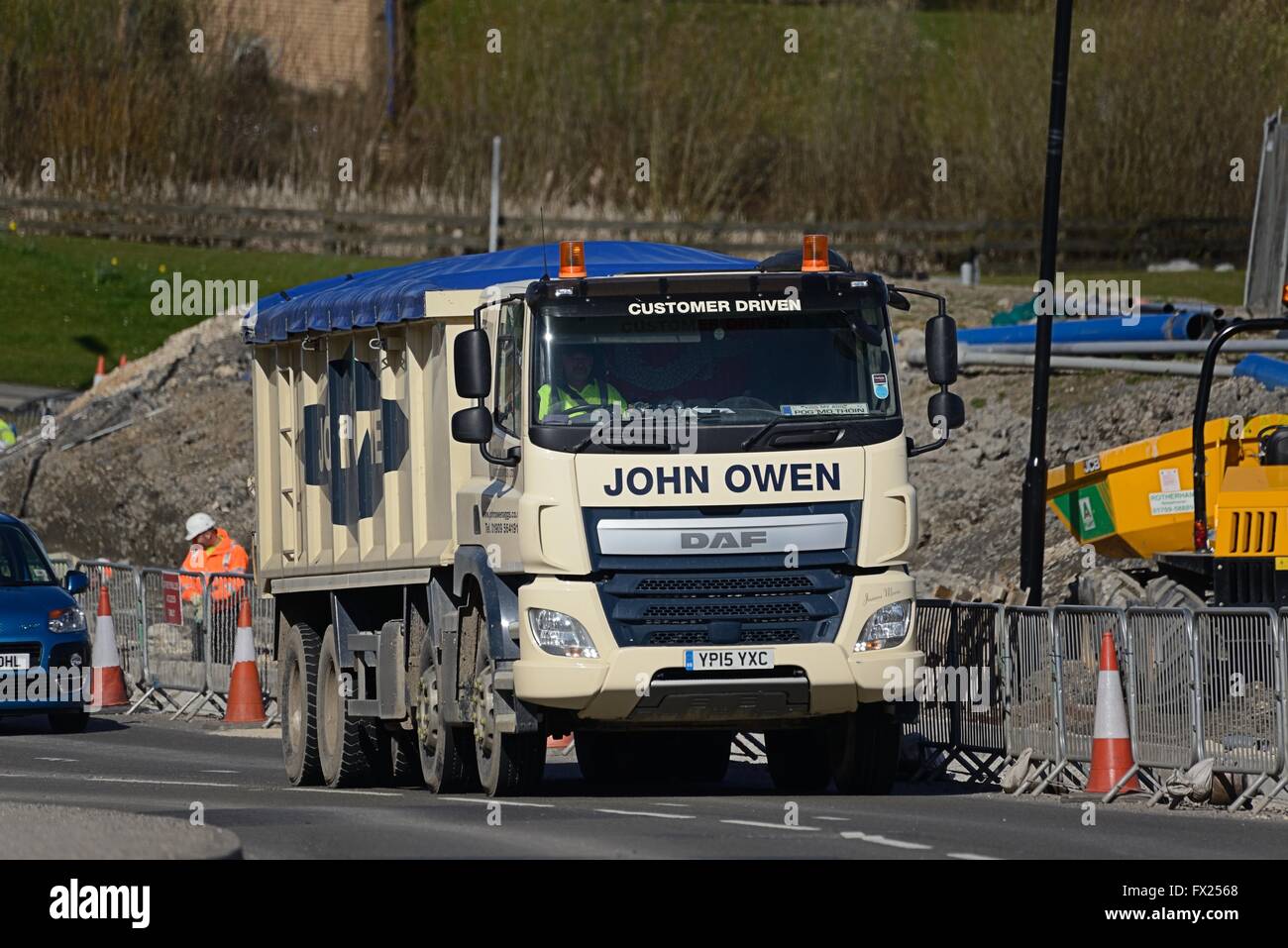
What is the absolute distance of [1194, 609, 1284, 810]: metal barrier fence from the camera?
14.5m

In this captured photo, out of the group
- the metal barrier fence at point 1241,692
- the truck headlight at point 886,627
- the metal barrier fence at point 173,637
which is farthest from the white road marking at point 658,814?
the metal barrier fence at point 173,637

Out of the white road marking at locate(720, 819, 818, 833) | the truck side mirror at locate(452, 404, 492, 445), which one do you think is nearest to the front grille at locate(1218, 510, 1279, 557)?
the truck side mirror at locate(452, 404, 492, 445)

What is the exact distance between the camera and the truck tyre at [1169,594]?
21.2m

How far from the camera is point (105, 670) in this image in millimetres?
23797

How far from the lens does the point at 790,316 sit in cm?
1429

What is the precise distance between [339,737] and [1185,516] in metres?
9.25

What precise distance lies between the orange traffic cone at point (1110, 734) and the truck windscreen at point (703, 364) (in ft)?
6.80

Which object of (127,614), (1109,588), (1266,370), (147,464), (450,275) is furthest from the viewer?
(147,464)

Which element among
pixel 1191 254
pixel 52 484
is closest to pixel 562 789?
pixel 52 484

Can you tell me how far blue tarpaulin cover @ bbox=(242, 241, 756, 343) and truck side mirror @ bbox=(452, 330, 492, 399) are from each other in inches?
36.0

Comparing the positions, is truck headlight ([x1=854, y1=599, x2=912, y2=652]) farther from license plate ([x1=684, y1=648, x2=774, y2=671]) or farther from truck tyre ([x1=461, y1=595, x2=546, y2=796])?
truck tyre ([x1=461, y1=595, x2=546, y2=796])

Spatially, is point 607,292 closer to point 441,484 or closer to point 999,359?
point 441,484

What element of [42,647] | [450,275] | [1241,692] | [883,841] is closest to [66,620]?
[42,647]

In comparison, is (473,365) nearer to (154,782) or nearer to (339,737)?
(339,737)
